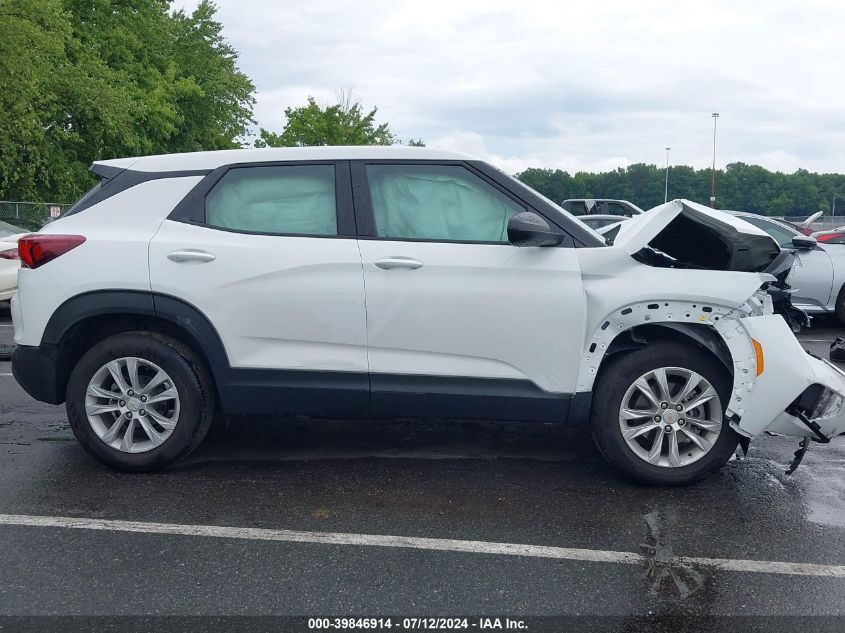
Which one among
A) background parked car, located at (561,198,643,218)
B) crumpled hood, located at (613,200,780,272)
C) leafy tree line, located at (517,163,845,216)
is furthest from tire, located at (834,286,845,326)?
leafy tree line, located at (517,163,845,216)

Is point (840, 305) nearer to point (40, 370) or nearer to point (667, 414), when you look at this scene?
point (667, 414)

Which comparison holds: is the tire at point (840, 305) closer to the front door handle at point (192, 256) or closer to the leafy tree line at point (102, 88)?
the front door handle at point (192, 256)

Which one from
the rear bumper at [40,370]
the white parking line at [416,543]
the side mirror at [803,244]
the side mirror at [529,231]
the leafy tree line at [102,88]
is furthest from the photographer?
the leafy tree line at [102,88]

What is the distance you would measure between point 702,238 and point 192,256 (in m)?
2.83

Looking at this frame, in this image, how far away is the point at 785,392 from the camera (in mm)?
4055

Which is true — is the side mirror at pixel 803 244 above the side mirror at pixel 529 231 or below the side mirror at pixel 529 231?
below

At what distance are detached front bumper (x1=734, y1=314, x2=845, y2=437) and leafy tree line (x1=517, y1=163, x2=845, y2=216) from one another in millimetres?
69402

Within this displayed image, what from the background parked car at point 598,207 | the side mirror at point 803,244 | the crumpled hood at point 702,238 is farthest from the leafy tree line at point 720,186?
the crumpled hood at point 702,238

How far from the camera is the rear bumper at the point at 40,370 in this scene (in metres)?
4.48

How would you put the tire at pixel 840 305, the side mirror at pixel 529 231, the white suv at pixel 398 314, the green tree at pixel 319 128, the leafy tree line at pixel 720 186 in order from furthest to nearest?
the leafy tree line at pixel 720 186, the green tree at pixel 319 128, the tire at pixel 840 305, the white suv at pixel 398 314, the side mirror at pixel 529 231

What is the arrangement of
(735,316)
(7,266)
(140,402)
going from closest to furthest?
(735,316)
(140,402)
(7,266)

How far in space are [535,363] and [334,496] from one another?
4.10 ft

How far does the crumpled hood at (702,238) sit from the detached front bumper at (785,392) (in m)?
0.37

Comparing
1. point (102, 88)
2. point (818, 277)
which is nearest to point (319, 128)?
point (102, 88)
